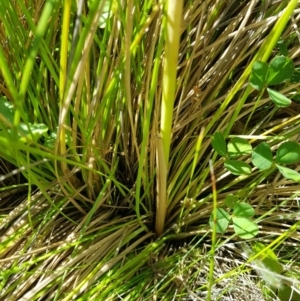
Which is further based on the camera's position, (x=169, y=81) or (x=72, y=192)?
(x=72, y=192)

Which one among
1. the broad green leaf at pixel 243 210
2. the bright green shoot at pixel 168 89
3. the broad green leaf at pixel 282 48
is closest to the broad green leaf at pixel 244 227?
the broad green leaf at pixel 243 210

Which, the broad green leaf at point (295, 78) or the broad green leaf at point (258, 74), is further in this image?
the broad green leaf at point (295, 78)

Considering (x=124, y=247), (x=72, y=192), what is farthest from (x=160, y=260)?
(x=72, y=192)

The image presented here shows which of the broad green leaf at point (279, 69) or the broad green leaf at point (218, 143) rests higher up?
the broad green leaf at point (279, 69)

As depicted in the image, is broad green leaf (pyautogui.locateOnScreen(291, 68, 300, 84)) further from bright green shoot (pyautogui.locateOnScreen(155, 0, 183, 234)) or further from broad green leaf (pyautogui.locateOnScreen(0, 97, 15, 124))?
broad green leaf (pyautogui.locateOnScreen(0, 97, 15, 124))

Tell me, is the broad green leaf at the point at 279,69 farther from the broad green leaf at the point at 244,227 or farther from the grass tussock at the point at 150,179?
the broad green leaf at the point at 244,227

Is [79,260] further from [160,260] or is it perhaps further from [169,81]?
[169,81]
